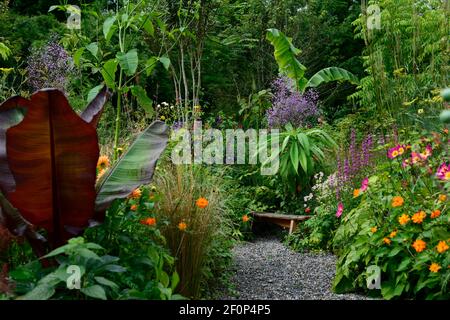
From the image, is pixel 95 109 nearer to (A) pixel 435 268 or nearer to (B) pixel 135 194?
(B) pixel 135 194

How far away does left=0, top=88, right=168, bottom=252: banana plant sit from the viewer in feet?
7.86

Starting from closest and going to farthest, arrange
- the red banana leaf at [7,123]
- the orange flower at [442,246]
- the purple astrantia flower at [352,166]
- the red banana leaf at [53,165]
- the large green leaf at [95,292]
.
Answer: the large green leaf at [95,292] < the red banana leaf at [53,165] < the red banana leaf at [7,123] < the orange flower at [442,246] < the purple astrantia flower at [352,166]

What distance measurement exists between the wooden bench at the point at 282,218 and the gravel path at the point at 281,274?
1.50 feet

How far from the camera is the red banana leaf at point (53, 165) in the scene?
7.83 feet

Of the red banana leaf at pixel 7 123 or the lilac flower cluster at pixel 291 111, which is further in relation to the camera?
the lilac flower cluster at pixel 291 111

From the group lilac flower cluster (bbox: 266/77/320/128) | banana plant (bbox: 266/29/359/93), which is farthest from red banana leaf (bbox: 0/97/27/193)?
lilac flower cluster (bbox: 266/77/320/128)

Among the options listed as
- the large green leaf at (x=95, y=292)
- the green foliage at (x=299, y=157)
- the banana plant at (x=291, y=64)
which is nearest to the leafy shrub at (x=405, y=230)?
the large green leaf at (x=95, y=292)

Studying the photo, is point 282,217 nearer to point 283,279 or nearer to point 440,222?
point 283,279

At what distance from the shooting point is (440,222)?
309cm

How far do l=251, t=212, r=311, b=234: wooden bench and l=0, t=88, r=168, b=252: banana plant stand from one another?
3.34 metres

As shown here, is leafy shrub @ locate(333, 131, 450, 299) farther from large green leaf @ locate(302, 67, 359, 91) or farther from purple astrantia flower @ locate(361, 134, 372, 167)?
large green leaf @ locate(302, 67, 359, 91)

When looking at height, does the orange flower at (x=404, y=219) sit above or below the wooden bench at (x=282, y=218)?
above

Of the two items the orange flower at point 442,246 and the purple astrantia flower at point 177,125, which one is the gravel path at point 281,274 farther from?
the purple astrantia flower at point 177,125
